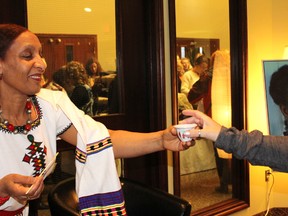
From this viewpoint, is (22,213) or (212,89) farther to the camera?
(212,89)

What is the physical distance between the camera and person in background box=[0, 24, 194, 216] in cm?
175

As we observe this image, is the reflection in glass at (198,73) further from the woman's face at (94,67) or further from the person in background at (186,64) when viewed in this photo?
the woman's face at (94,67)

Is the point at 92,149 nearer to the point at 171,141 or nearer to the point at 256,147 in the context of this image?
the point at 171,141

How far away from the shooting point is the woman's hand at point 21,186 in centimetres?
148

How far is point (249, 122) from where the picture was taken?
3896 millimetres

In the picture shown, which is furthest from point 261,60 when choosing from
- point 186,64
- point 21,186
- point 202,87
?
point 21,186

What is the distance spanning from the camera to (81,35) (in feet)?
9.11

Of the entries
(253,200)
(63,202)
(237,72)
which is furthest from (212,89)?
(63,202)

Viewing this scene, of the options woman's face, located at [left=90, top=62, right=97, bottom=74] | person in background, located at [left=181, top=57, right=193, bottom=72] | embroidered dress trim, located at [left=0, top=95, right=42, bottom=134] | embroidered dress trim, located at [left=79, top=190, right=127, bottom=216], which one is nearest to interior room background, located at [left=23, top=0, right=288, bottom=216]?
person in background, located at [left=181, top=57, right=193, bottom=72]

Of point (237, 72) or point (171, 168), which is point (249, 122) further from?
point (171, 168)

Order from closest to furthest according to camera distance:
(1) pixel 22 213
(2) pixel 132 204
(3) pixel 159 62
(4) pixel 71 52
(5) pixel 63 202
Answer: (1) pixel 22 213 < (5) pixel 63 202 < (2) pixel 132 204 < (4) pixel 71 52 < (3) pixel 159 62

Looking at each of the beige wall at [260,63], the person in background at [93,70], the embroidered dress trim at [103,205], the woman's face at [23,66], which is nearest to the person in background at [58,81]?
the person in background at [93,70]

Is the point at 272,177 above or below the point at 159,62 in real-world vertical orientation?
below

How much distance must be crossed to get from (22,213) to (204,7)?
2370 millimetres
